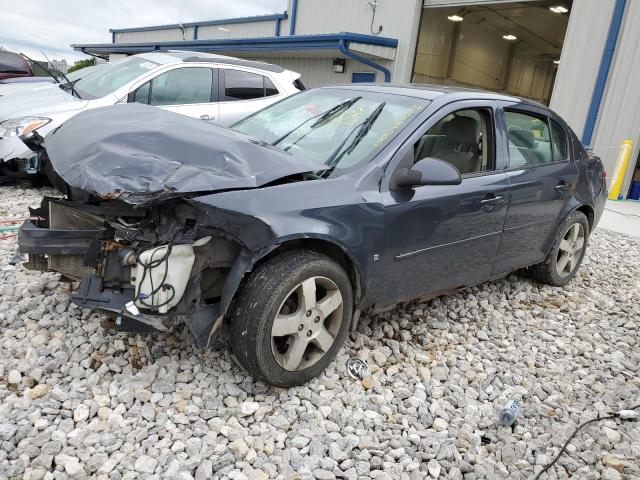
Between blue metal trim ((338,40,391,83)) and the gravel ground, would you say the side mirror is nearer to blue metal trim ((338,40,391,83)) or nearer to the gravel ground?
the gravel ground

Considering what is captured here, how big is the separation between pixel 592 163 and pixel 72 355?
14.6 feet

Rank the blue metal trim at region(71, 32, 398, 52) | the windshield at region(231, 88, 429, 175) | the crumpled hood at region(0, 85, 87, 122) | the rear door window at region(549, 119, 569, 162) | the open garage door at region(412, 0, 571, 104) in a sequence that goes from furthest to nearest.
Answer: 1. the open garage door at region(412, 0, 571, 104)
2. the blue metal trim at region(71, 32, 398, 52)
3. the crumpled hood at region(0, 85, 87, 122)
4. the rear door window at region(549, 119, 569, 162)
5. the windshield at region(231, 88, 429, 175)

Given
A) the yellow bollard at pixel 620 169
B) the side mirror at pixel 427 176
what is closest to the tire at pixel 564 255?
the side mirror at pixel 427 176

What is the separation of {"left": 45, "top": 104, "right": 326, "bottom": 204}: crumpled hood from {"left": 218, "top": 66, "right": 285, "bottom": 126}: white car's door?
371 cm

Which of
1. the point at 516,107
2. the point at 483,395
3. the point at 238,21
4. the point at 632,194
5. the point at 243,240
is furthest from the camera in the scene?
the point at 238,21

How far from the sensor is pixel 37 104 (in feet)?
18.6

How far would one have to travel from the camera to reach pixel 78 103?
5.75 metres

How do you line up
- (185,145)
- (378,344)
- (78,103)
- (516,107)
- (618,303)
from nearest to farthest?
(185,145) < (378,344) < (516,107) < (618,303) < (78,103)

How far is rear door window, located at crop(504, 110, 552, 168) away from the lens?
3670 millimetres

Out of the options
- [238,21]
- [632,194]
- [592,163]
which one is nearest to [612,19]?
[632,194]

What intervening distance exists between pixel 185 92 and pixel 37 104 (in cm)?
167

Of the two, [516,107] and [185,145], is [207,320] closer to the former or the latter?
[185,145]

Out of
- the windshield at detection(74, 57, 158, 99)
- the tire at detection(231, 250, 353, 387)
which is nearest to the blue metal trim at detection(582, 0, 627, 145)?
the windshield at detection(74, 57, 158, 99)

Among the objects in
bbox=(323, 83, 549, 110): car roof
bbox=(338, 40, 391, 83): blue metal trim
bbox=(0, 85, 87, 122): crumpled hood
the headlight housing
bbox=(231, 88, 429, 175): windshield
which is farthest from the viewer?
bbox=(338, 40, 391, 83): blue metal trim
